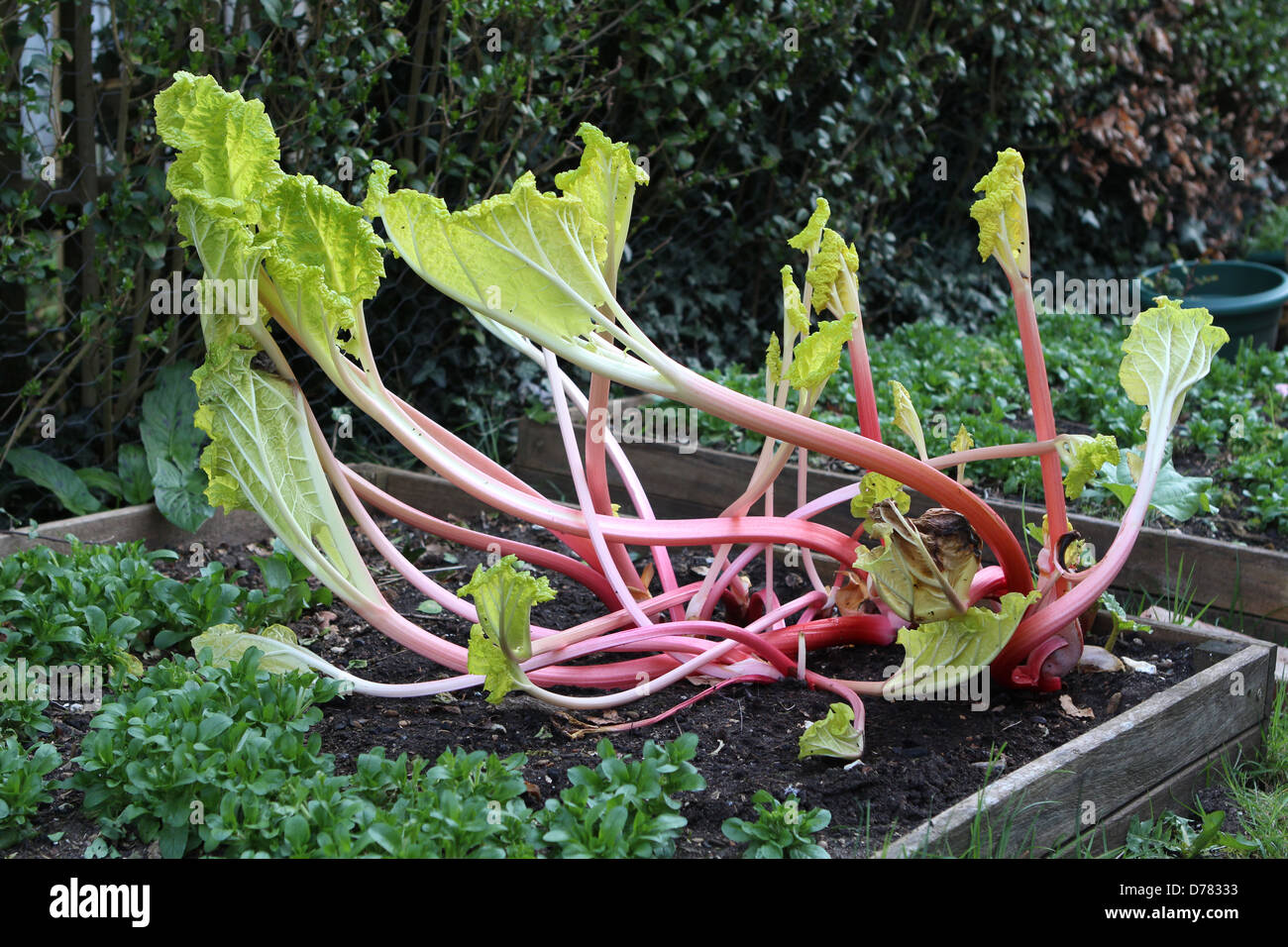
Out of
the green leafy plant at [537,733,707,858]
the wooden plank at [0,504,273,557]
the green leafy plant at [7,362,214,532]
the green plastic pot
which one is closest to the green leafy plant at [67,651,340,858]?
the green leafy plant at [537,733,707,858]

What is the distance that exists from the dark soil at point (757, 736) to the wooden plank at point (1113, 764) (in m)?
0.08

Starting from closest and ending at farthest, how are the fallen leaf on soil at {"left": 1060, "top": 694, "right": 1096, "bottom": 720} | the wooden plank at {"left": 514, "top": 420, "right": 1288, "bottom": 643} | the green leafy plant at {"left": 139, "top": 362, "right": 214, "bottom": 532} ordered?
1. the fallen leaf on soil at {"left": 1060, "top": 694, "right": 1096, "bottom": 720}
2. the wooden plank at {"left": 514, "top": 420, "right": 1288, "bottom": 643}
3. the green leafy plant at {"left": 139, "top": 362, "right": 214, "bottom": 532}

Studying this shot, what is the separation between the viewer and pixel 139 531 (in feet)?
10.2

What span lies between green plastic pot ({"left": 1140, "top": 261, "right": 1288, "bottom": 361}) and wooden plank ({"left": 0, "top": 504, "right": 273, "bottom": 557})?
13.9 ft

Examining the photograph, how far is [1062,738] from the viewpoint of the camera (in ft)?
6.72

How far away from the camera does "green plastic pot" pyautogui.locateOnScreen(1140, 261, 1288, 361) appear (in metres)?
5.82

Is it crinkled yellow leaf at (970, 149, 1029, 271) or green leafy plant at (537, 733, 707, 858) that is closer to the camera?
green leafy plant at (537, 733, 707, 858)

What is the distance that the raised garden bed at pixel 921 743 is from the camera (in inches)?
69.8

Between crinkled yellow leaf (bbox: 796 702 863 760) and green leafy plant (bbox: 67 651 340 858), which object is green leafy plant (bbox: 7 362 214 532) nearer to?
green leafy plant (bbox: 67 651 340 858)

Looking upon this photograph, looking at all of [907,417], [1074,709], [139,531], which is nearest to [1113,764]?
[1074,709]

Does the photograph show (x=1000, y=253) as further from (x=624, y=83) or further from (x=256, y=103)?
(x=624, y=83)

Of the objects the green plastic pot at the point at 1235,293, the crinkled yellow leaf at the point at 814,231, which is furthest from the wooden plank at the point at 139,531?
the green plastic pot at the point at 1235,293

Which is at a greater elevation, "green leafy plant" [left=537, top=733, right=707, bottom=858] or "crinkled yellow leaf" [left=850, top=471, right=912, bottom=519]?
"crinkled yellow leaf" [left=850, top=471, right=912, bottom=519]
